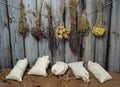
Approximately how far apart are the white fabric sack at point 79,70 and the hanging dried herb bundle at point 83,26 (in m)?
0.34

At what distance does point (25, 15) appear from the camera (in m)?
2.21

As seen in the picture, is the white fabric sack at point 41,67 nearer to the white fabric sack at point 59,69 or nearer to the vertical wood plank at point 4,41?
the white fabric sack at point 59,69

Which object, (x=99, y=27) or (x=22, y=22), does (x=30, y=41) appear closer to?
(x=22, y=22)

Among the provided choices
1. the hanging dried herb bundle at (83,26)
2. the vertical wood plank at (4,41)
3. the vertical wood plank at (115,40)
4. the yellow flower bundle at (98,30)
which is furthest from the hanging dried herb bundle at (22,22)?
the vertical wood plank at (115,40)

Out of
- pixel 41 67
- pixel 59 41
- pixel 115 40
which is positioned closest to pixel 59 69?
pixel 41 67

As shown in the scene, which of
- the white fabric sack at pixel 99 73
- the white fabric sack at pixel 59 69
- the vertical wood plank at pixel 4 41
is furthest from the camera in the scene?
the vertical wood plank at pixel 4 41

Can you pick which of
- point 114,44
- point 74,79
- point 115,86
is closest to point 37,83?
point 74,79

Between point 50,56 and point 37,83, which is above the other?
point 50,56

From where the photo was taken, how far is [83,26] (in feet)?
7.12

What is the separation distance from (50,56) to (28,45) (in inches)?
11.4

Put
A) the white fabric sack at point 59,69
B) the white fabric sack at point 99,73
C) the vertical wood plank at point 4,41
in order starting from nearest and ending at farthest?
the white fabric sack at point 99,73, the white fabric sack at point 59,69, the vertical wood plank at point 4,41

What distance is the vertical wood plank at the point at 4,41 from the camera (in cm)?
223

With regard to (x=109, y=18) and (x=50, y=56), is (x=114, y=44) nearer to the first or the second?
(x=109, y=18)

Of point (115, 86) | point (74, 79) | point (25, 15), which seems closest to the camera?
point (115, 86)
